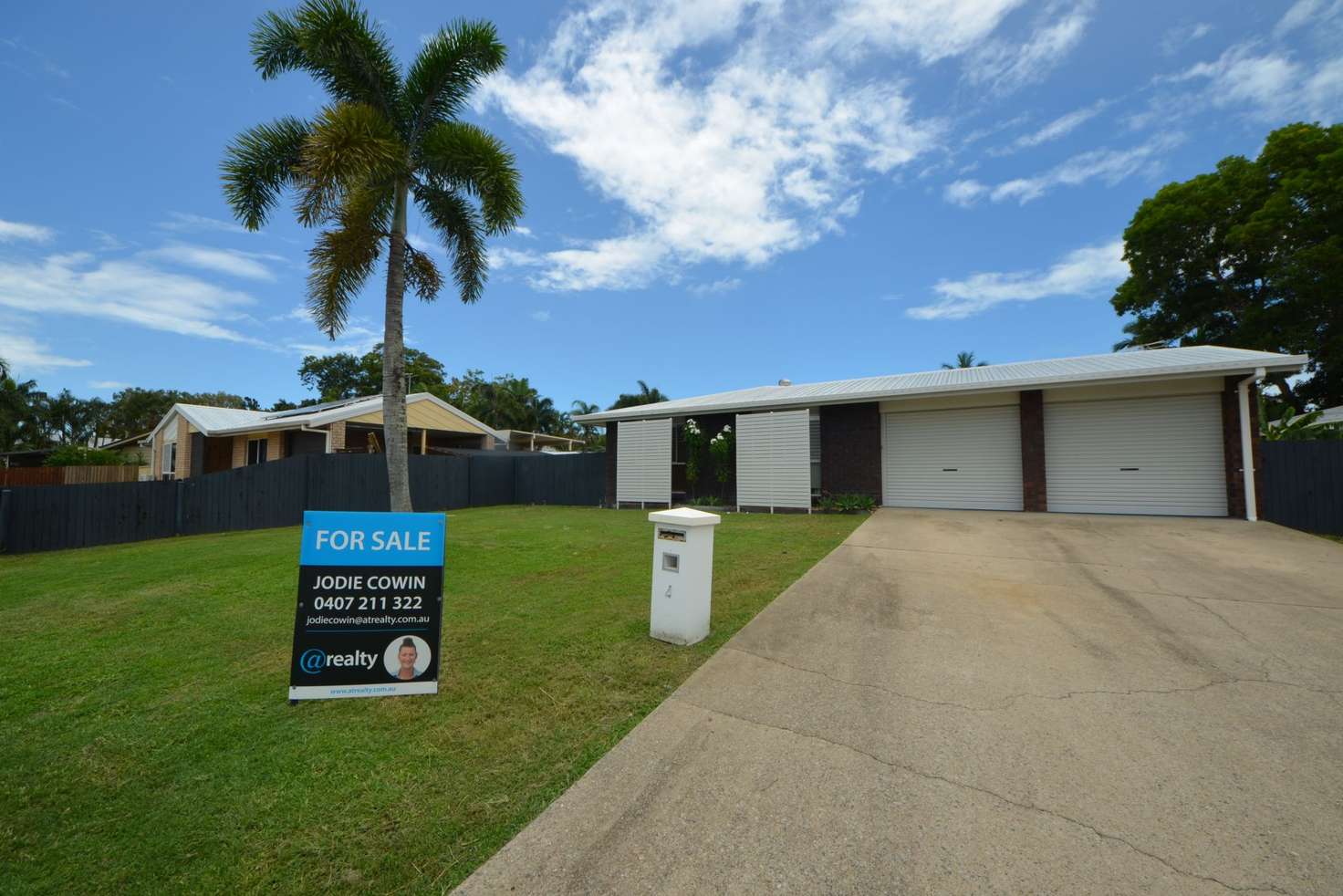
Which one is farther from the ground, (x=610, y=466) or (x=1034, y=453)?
(x=1034, y=453)

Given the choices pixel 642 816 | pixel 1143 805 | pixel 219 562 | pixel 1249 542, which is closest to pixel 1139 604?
pixel 1143 805

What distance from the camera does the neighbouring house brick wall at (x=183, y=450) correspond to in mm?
22547

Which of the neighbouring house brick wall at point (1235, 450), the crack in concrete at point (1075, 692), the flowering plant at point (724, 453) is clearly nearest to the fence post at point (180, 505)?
the flowering plant at point (724, 453)

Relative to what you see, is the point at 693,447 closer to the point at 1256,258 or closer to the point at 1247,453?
the point at 1247,453

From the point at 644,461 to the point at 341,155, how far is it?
10.1 m

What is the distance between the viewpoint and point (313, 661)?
10.6 ft

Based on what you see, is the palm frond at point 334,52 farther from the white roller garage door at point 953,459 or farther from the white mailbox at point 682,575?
the white roller garage door at point 953,459

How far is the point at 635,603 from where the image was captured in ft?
17.2

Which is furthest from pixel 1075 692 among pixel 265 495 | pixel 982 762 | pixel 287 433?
pixel 287 433

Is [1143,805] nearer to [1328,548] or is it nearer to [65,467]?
[1328,548]

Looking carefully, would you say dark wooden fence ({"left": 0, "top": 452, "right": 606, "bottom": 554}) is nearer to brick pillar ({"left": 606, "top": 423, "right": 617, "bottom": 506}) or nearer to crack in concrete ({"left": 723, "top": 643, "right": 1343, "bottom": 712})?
brick pillar ({"left": 606, "top": 423, "right": 617, "bottom": 506})

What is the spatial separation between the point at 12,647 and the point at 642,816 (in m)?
5.58

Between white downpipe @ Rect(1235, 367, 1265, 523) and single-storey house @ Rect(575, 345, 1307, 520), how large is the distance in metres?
0.02

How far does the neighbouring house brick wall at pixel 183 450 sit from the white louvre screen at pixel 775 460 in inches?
931
